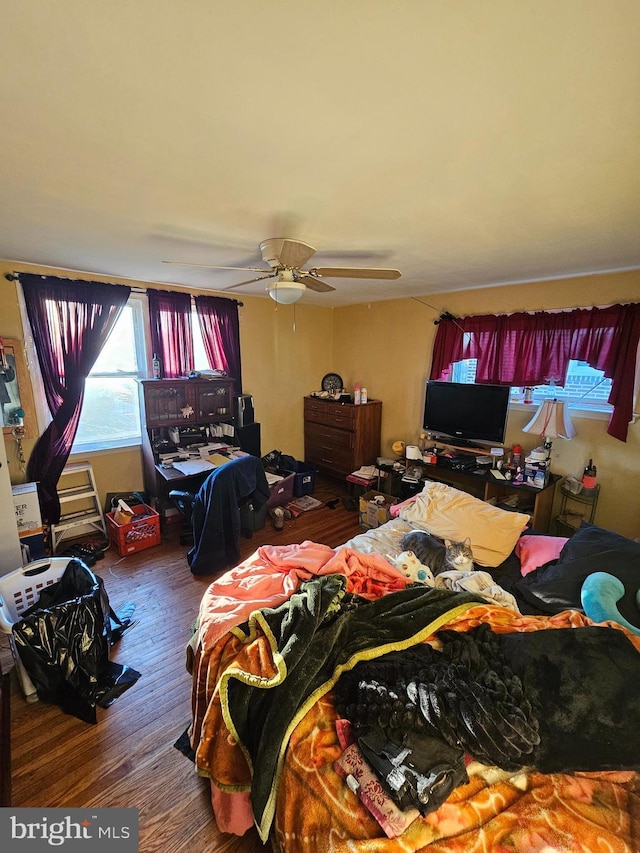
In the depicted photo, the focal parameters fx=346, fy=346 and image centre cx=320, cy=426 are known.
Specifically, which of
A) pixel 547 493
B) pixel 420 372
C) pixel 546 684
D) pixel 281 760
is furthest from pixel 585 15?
pixel 420 372

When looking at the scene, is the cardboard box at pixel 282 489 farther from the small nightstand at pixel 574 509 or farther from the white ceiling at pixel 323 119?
the small nightstand at pixel 574 509

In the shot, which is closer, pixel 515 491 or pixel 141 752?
pixel 141 752

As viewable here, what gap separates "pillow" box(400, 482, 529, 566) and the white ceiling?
1.76 meters

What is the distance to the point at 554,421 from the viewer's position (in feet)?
9.43

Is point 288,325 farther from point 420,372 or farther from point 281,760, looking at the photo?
point 281,760

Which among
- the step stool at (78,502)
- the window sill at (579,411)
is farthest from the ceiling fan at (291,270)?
the step stool at (78,502)

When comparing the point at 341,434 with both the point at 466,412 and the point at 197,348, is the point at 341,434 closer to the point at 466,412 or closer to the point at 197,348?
the point at 466,412

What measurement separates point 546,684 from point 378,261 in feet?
8.36

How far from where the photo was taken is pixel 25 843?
1164 millimetres

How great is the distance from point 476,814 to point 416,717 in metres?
0.24

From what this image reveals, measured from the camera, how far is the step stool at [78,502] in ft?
10.4

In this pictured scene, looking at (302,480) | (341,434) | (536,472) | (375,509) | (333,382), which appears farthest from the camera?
(333,382)

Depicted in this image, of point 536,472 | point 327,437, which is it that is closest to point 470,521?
point 536,472

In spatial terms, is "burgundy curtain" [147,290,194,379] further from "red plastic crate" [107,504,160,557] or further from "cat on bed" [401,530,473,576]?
"cat on bed" [401,530,473,576]
